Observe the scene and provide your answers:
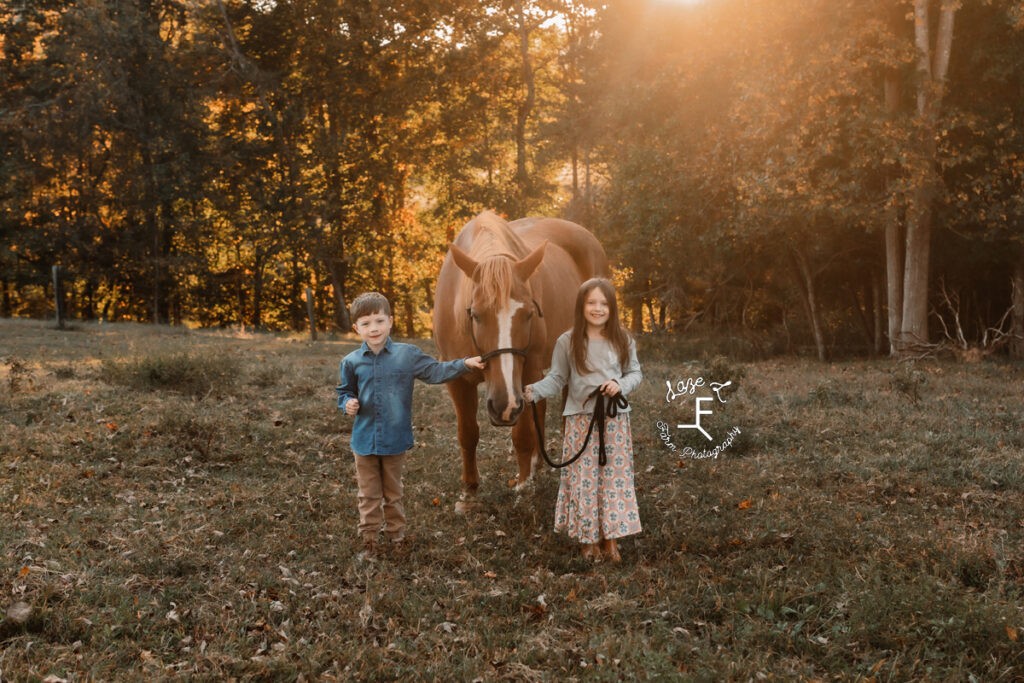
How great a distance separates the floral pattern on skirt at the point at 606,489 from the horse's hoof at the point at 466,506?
1169 millimetres

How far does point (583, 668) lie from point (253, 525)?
3146 mm

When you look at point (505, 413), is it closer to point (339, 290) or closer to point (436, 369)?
point (436, 369)

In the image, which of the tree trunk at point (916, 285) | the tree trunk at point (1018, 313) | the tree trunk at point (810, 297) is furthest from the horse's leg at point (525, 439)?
the tree trunk at point (1018, 313)

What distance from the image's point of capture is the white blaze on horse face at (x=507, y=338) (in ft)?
14.7

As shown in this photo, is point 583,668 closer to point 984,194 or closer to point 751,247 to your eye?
point 984,194

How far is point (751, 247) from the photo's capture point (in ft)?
58.7

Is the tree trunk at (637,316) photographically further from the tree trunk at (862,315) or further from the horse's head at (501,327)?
the horse's head at (501,327)

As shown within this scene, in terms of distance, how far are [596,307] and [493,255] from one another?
0.85 m

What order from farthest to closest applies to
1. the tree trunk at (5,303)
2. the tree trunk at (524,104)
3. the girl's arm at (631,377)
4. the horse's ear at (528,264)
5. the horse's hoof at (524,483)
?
the tree trunk at (5,303)
the tree trunk at (524,104)
the horse's hoof at (524,483)
the horse's ear at (528,264)
the girl's arm at (631,377)

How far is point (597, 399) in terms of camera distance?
4.86m

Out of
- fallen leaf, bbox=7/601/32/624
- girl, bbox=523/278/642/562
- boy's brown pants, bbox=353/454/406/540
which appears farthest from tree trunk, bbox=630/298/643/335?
fallen leaf, bbox=7/601/32/624

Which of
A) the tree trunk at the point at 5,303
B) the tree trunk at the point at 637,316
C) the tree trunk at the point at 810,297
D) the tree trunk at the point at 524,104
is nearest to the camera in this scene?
the tree trunk at the point at 810,297

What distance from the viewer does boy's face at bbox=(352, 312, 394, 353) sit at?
4832mm

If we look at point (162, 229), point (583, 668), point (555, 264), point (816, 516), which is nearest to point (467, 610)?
point (583, 668)
